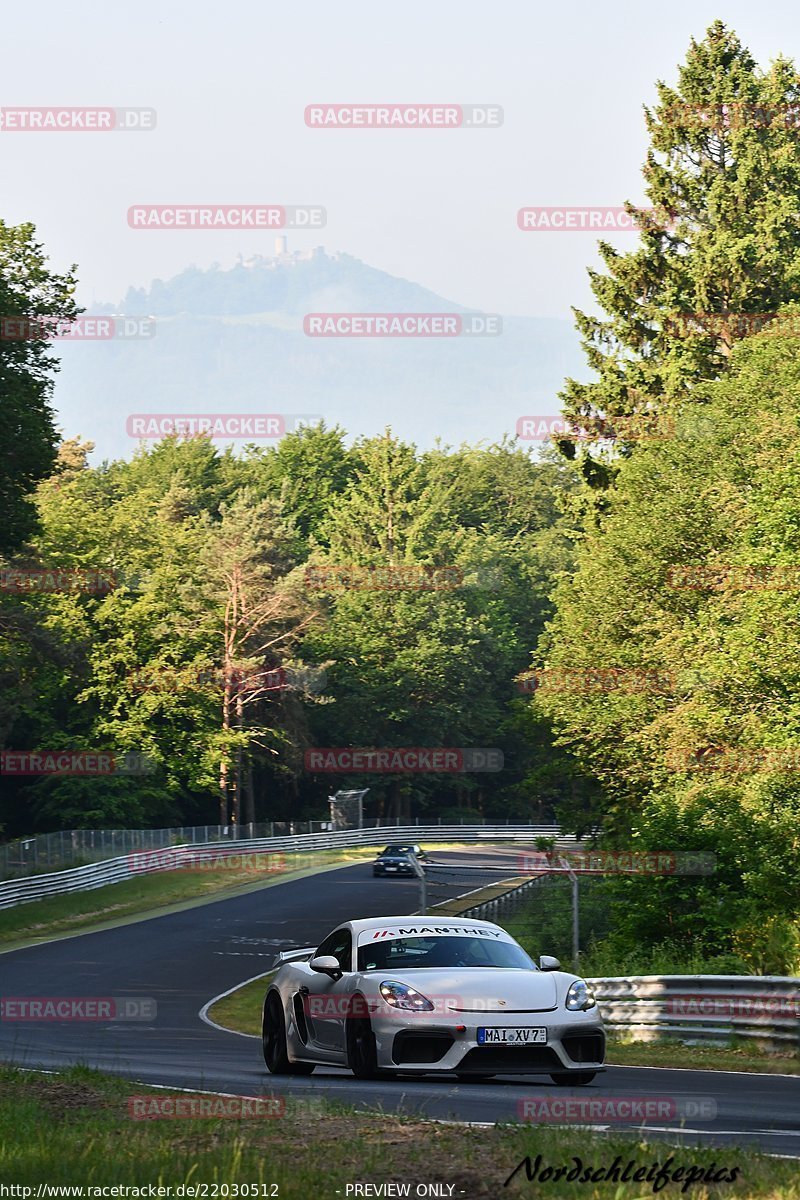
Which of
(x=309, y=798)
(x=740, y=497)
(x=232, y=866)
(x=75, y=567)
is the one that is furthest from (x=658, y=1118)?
(x=309, y=798)

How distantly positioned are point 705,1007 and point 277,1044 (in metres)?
6.29

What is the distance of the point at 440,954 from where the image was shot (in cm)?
1387

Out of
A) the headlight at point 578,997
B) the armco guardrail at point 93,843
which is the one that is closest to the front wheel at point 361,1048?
the headlight at point 578,997

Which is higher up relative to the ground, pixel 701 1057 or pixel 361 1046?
pixel 361 1046

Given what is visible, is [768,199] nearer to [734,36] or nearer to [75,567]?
[734,36]

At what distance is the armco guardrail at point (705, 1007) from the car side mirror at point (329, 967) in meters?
5.61

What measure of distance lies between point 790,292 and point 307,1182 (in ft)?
161

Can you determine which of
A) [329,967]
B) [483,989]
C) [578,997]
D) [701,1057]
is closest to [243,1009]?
[701,1057]

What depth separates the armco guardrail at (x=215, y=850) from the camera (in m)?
53.9

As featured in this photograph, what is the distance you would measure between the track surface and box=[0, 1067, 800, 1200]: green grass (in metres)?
0.90

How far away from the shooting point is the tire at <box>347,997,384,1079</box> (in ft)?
42.9

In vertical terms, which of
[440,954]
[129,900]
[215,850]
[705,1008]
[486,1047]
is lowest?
[129,900]

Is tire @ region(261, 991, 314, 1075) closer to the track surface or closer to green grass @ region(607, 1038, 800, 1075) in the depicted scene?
the track surface

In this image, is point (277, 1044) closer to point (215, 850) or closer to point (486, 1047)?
point (486, 1047)
